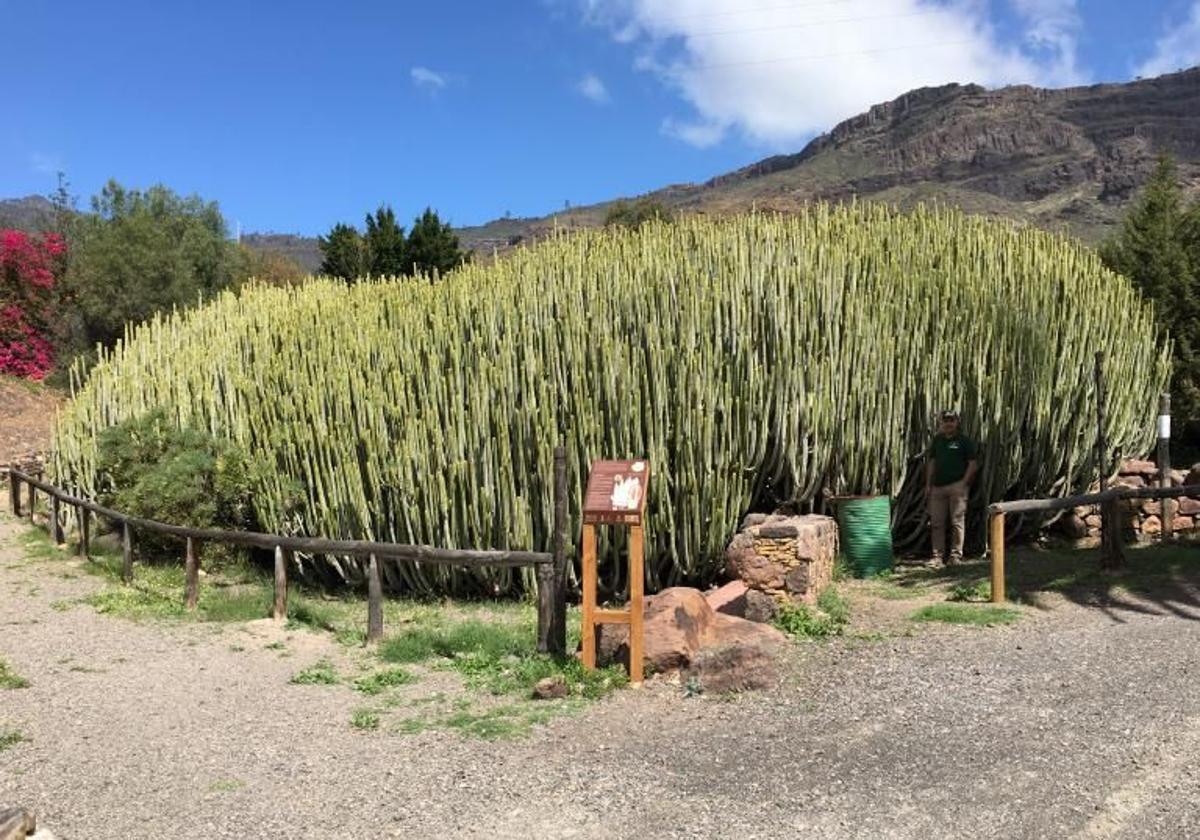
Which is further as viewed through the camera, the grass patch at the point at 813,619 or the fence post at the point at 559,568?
the grass patch at the point at 813,619

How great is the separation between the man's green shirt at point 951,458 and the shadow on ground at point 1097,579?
0.75m

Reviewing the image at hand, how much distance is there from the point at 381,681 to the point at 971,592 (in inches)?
167

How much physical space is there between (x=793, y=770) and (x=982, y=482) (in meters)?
5.73

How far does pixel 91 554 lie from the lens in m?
10.7

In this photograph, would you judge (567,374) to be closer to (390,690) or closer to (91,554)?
(390,690)

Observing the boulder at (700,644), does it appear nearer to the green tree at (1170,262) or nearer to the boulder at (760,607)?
the boulder at (760,607)

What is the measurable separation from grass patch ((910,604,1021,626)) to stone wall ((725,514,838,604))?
745 mm

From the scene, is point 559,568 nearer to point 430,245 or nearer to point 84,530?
point 84,530

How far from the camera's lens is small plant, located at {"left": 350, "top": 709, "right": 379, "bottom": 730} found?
4.90 metres

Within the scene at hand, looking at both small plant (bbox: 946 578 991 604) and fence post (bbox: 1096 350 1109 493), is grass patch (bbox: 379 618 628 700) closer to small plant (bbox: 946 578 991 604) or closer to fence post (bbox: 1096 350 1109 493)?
small plant (bbox: 946 578 991 604)

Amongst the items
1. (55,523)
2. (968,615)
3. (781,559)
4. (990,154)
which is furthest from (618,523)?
(990,154)

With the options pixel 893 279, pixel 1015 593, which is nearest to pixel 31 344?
pixel 893 279

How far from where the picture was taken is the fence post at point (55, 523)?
446 inches

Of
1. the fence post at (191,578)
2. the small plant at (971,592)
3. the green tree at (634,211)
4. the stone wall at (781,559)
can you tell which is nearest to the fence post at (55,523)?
the fence post at (191,578)
